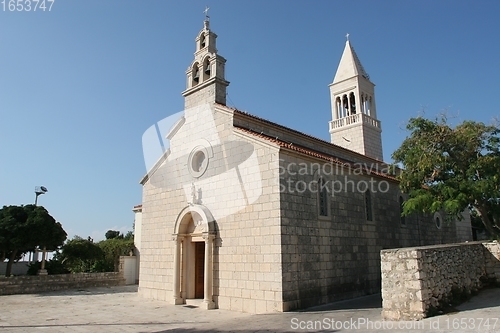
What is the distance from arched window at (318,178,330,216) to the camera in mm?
13339

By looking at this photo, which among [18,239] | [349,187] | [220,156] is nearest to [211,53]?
[220,156]

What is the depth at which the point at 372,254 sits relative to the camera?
1512cm

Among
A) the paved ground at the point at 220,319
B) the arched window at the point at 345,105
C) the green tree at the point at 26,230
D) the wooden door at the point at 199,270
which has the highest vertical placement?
the arched window at the point at 345,105

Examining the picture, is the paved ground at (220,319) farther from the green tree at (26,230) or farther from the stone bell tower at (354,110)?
the stone bell tower at (354,110)

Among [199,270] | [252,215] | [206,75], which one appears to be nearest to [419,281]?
[252,215]

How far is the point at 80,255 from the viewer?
23812 millimetres

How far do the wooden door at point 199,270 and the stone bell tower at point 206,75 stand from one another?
5.93 m

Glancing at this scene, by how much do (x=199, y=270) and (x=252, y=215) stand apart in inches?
164

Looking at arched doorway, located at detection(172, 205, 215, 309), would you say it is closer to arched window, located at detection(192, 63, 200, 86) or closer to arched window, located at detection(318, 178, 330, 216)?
arched window, located at detection(318, 178, 330, 216)

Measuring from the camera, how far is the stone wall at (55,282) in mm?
18797

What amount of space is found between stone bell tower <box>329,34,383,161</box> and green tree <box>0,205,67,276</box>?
18634 mm

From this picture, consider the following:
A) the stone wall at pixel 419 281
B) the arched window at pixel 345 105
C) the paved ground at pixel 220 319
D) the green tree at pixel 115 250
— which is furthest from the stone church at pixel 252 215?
the green tree at pixel 115 250

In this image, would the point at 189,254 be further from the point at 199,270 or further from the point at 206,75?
the point at 206,75

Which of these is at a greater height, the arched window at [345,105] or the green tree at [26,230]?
the arched window at [345,105]
